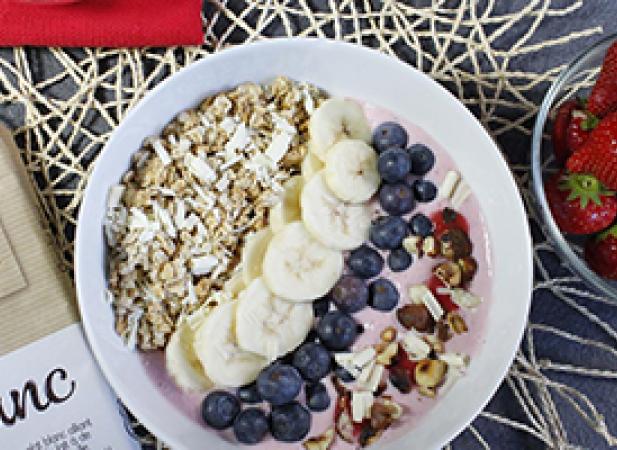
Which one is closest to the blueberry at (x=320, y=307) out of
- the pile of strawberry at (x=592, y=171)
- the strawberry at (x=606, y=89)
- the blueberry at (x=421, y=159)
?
the blueberry at (x=421, y=159)

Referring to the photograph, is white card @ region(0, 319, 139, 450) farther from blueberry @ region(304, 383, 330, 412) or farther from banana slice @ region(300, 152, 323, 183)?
banana slice @ region(300, 152, 323, 183)

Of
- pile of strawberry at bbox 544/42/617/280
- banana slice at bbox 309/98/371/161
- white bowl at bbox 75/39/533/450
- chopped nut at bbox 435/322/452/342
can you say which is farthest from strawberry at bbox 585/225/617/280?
banana slice at bbox 309/98/371/161

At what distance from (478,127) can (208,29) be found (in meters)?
0.41

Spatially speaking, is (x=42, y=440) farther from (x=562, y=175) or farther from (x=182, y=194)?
(x=562, y=175)

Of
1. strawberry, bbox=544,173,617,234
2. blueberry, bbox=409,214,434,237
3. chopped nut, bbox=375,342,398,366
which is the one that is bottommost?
chopped nut, bbox=375,342,398,366

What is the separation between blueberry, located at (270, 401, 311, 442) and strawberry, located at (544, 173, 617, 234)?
427mm

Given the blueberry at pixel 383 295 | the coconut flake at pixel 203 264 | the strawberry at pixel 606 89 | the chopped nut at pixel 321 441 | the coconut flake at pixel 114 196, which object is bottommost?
the chopped nut at pixel 321 441

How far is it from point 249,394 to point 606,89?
24.0 inches

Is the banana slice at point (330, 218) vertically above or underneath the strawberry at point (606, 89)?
underneath

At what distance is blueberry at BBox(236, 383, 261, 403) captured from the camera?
3.60ft

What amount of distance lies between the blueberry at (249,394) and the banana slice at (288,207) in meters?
0.21

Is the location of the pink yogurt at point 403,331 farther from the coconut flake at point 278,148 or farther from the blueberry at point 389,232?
the coconut flake at point 278,148

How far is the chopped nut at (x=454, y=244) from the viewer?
1.10 metres

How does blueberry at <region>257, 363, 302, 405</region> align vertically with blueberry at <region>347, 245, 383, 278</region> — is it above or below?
below
